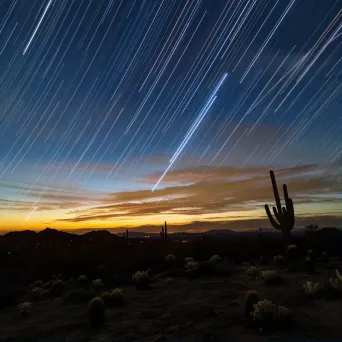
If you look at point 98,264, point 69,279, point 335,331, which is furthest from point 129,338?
point 98,264

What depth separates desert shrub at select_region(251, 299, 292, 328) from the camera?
7.52 m

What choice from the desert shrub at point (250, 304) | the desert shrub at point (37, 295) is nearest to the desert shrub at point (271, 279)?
the desert shrub at point (250, 304)

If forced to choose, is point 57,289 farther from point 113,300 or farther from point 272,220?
point 272,220

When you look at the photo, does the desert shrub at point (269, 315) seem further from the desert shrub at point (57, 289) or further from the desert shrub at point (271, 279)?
the desert shrub at point (57, 289)

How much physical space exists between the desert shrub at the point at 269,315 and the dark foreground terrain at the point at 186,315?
0.47 feet

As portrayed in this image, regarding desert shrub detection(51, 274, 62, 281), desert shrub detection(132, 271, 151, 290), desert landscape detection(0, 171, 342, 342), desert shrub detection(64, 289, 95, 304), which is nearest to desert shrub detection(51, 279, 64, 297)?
desert landscape detection(0, 171, 342, 342)

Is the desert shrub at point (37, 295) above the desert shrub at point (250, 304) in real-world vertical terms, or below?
above

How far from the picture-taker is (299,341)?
650cm

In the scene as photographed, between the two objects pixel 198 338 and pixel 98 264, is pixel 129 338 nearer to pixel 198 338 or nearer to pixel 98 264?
pixel 198 338

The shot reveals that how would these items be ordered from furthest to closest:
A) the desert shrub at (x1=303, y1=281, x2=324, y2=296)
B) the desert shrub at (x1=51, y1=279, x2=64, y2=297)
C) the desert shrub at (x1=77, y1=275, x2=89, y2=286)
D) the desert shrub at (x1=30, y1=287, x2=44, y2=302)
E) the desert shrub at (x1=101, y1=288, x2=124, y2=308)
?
the desert shrub at (x1=77, y1=275, x2=89, y2=286) < the desert shrub at (x1=51, y1=279, x2=64, y2=297) < the desert shrub at (x1=30, y1=287, x2=44, y2=302) < the desert shrub at (x1=101, y1=288, x2=124, y2=308) < the desert shrub at (x1=303, y1=281, x2=324, y2=296)

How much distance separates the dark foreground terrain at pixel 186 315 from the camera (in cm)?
737

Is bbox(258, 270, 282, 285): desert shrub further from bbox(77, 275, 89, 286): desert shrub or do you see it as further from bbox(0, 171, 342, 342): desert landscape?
bbox(77, 275, 89, 286): desert shrub

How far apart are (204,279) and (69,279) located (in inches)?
308

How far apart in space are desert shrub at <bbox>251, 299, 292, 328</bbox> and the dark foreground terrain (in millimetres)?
142
